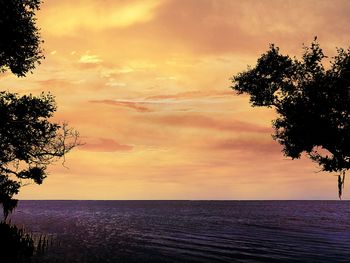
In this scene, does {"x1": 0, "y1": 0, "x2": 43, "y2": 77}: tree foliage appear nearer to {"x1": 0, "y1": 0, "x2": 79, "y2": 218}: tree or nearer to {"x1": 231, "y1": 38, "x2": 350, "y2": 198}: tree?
{"x1": 0, "y1": 0, "x2": 79, "y2": 218}: tree

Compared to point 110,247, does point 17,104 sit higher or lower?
higher

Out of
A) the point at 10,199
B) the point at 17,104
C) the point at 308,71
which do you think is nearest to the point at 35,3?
the point at 17,104

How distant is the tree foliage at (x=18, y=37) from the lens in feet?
79.2

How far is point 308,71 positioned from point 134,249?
25.9 metres

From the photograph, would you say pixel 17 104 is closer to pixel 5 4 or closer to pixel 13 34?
pixel 13 34

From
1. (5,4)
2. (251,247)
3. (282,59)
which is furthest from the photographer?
(251,247)

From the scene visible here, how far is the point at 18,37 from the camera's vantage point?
2520 cm

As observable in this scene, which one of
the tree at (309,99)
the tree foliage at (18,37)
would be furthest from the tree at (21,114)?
the tree at (309,99)

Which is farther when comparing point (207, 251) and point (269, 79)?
point (207, 251)

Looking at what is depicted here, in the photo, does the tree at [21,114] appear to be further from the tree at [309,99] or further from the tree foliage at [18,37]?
the tree at [309,99]

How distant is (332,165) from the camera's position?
87.9 feet

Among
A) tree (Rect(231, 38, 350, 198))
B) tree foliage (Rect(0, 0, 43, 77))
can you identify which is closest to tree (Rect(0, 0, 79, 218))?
tree foliage (Rect(0, 0, 43, 77))

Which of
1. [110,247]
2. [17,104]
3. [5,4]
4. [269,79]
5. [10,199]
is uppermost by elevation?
[5,4]

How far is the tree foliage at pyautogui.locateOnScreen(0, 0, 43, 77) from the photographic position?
24.1 metres
